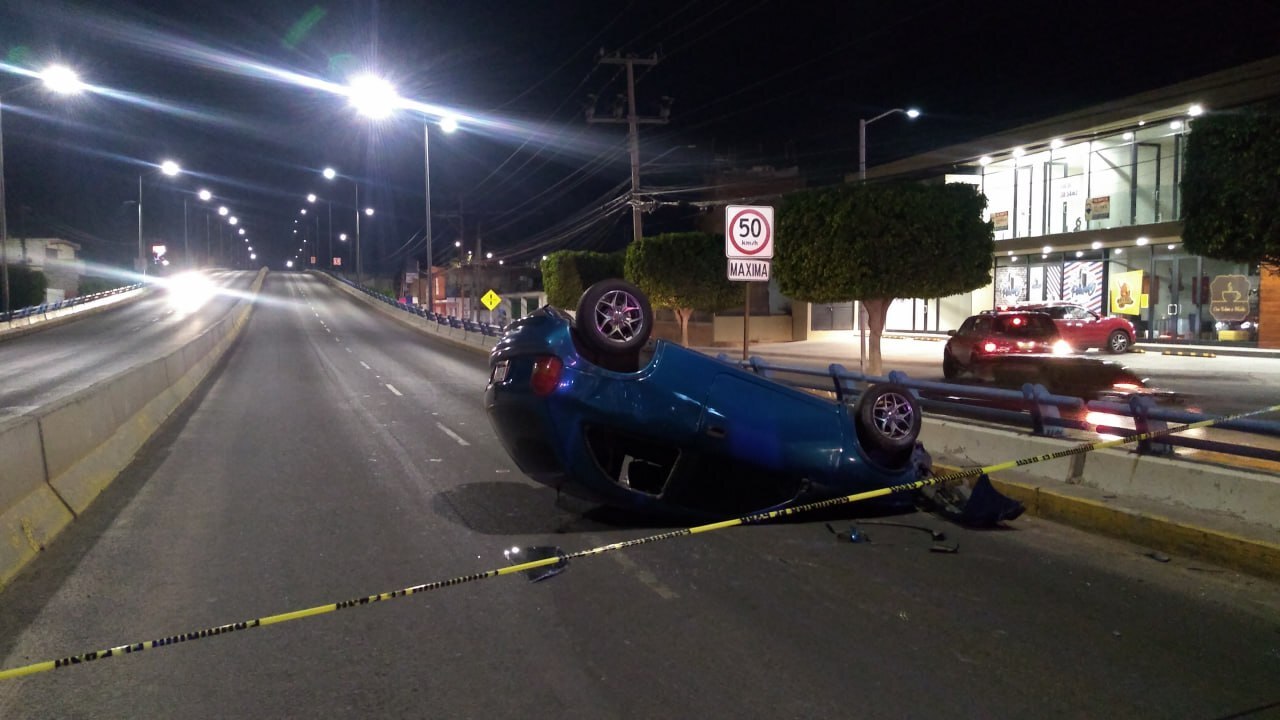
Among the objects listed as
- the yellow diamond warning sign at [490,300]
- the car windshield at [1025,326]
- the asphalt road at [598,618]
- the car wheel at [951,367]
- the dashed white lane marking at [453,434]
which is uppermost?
the yellow diamond warning sign at [490,300]

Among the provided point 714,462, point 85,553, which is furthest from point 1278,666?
point 85,553

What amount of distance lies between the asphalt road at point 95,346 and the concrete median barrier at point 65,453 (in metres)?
0.71

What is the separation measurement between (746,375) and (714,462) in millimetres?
725

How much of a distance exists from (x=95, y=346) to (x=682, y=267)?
21750mm

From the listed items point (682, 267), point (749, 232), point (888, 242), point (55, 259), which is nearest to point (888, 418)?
point (749, 232)

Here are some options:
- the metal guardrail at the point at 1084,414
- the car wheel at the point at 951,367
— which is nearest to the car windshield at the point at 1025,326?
the car wheel at the point at 951,367

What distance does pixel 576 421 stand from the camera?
6547mm

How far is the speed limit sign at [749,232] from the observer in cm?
1334

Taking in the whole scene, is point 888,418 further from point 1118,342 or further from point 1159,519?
point 1118,342

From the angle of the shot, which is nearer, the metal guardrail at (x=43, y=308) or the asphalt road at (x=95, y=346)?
the asphalt road at (x=95, y=346)

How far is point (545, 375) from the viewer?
657 centimetres

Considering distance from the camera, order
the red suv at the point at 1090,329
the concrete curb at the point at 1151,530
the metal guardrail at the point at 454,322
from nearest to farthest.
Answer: the concrete curb at the point at 1151,530
the red suv at the point at 1090,329
the metal guardrail at the point at 454,322

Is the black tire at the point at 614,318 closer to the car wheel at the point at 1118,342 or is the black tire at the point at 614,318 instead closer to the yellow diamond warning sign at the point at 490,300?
the car wheel at the point at 1118,342

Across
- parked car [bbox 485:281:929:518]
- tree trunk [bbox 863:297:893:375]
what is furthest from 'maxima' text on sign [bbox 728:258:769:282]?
Result: tree trunk [bbox 863:297:893:375]
